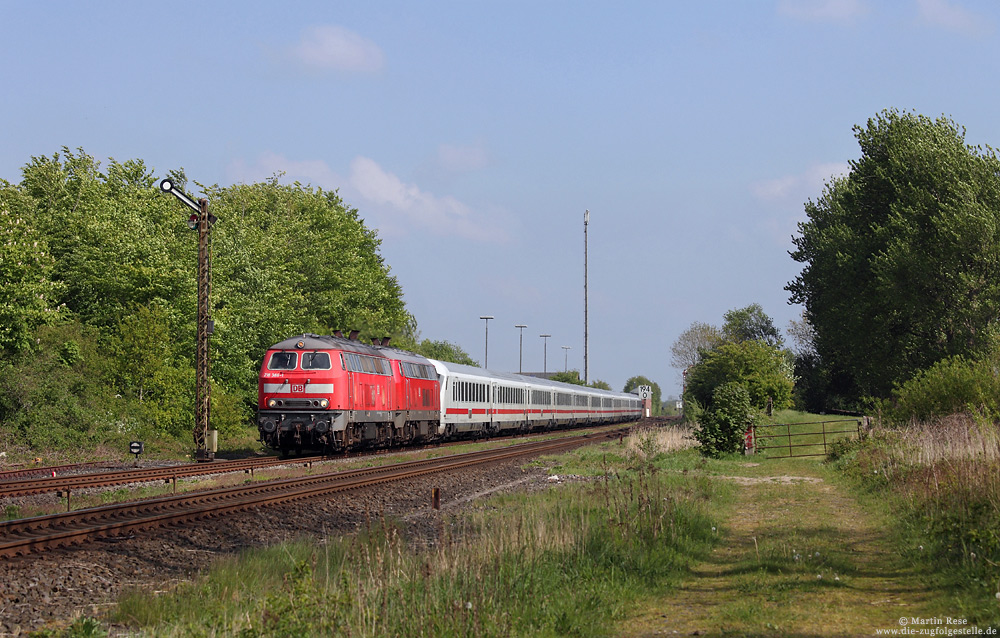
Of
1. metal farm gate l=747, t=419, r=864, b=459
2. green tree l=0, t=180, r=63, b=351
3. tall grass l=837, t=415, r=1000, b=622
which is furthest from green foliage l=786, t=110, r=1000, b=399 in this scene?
green tree l=0, t=180, r=63, b=351

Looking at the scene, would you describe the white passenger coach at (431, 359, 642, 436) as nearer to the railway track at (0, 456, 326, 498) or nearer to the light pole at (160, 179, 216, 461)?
the light pole at (160, 179, 216, 461)

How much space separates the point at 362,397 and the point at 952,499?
20.2 metres

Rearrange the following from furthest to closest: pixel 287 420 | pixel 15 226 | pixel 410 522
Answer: pixel 15 226 → pixel 287 420 → pixel 410 522

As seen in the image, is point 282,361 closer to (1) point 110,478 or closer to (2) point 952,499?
(1) point 110,478

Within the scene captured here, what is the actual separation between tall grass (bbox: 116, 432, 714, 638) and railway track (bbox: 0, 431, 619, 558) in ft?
8.34

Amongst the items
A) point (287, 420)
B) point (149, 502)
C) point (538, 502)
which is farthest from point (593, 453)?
point (149, 502)

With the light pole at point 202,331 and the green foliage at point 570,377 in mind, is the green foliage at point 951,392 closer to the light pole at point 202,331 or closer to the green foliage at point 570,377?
the light pole at point 202,331

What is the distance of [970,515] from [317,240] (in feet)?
177

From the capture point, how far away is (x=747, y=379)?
46.5 m

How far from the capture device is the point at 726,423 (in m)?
29.1

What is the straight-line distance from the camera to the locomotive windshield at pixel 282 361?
28281 mm

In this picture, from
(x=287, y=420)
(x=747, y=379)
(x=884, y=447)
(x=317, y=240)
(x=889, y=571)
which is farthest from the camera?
(x=317, y=240)

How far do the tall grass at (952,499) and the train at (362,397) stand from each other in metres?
15.0

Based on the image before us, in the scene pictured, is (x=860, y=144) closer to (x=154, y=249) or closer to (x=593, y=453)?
(x=593, y=453)
